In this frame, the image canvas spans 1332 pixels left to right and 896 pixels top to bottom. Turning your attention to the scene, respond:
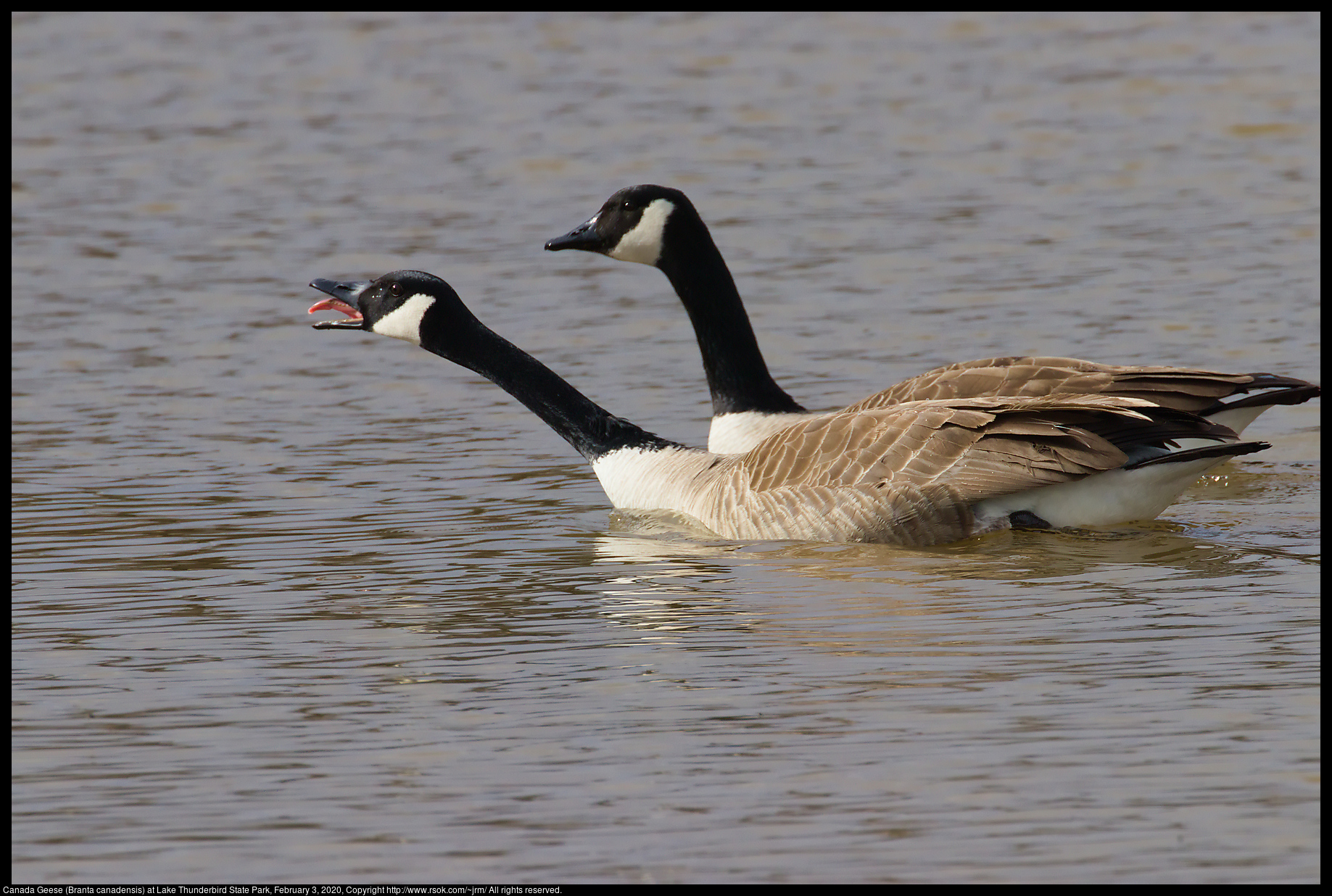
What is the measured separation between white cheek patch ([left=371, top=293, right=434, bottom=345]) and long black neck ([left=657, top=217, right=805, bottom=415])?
1715 mm

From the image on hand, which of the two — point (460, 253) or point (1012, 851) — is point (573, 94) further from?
point (1012, 851)

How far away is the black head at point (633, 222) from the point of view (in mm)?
10961

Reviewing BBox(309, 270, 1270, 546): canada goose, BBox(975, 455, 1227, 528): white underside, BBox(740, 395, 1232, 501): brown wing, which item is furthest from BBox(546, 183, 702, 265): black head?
BBox(975, 455, 1227, 528): white underside

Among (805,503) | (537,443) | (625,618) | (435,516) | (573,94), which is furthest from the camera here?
(573,94)

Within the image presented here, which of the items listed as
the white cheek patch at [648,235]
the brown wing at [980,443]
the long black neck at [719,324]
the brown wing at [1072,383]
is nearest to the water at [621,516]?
the brown wing at [980,443]

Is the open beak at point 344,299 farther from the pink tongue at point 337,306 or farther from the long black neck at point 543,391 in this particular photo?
the long black neck at point 543,391

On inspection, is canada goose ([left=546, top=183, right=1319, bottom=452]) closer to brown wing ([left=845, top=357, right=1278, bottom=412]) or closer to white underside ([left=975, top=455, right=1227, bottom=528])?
brown wing ([left=845, top=357, right=1278, bottom=412])

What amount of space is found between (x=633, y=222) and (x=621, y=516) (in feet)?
7.10

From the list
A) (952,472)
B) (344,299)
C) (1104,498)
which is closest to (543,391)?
(344,299)

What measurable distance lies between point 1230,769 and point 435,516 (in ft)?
15.9

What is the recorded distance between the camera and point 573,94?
869 inches

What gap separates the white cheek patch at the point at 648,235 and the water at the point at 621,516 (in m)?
1.04

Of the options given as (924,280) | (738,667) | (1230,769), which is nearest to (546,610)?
(738,667)

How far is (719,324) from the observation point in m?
11.0
